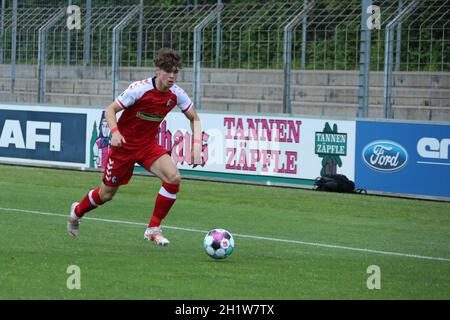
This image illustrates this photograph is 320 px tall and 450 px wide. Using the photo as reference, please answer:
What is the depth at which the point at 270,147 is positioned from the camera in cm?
2031

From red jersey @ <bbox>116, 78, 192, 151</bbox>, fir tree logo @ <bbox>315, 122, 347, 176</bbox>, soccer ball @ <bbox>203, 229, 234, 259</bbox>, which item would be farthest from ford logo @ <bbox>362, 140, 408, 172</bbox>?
soccer ball @ <bbox>203, 229, 234, 259</bbox>

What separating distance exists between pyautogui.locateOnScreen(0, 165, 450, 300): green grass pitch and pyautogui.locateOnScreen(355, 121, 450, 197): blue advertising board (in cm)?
29

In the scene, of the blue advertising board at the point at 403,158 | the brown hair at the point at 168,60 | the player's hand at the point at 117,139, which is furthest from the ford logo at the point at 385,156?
the player's hand at the point at 117,139

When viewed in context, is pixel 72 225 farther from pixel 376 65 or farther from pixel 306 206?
pixel 376 65

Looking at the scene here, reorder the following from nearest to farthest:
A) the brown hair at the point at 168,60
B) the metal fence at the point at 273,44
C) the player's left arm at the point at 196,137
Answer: the brown hair at the point at 168,60, the player's left arm at the point at 196,137, the metal fence at the point at 273,44

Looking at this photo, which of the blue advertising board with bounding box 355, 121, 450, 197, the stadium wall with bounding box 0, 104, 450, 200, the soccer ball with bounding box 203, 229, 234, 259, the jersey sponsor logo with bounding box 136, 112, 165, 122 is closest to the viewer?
the soccer ball with bounding box 203, 229, 234, 259

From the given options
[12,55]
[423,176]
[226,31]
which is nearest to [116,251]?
[423,176]

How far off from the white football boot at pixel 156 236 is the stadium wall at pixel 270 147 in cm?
715

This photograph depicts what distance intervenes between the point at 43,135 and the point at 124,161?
11.6 m

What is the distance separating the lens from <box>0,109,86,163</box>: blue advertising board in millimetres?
23172

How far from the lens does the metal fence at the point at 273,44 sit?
21156 mm

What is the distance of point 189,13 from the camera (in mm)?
24922

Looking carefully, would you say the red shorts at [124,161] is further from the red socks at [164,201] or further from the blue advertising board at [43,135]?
the blue advertising board at [43,135]

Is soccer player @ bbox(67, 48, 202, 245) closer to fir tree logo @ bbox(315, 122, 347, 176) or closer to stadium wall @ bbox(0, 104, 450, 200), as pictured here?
stadium wall @ bbox(0, 104, 450, 200)
